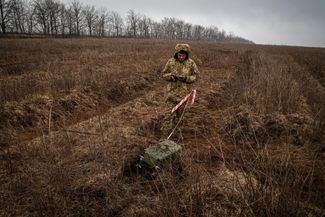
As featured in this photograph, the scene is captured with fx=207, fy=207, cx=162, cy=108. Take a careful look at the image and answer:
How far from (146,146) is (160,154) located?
1.04m

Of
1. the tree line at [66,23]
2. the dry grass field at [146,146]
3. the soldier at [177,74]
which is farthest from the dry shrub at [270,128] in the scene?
the tree line at [66,23]

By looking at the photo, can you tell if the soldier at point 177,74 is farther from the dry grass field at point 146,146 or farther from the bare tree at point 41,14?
the bare tree at point 41,14

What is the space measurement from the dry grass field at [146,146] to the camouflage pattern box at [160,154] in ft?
0.44

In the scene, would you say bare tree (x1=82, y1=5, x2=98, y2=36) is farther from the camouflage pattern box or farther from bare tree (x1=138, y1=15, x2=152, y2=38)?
the camouflage pattern box

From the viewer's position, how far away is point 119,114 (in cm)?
534

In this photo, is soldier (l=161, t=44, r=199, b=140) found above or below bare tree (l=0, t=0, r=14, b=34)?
below

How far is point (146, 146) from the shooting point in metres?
3.61

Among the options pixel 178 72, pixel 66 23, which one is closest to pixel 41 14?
pixel 66 23

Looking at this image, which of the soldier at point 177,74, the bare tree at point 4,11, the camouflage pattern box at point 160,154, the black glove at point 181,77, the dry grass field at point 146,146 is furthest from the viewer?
the bare tree at point 4,11

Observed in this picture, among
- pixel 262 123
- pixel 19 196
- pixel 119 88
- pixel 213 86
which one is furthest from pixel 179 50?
pixel 213 86

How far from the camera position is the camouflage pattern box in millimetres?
2559

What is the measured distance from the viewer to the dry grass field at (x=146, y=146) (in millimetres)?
1990

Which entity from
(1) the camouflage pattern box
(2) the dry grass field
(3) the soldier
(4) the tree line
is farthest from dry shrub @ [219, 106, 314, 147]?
(4) the tree line

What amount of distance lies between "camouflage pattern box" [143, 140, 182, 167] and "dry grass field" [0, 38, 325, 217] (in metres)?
0.13
